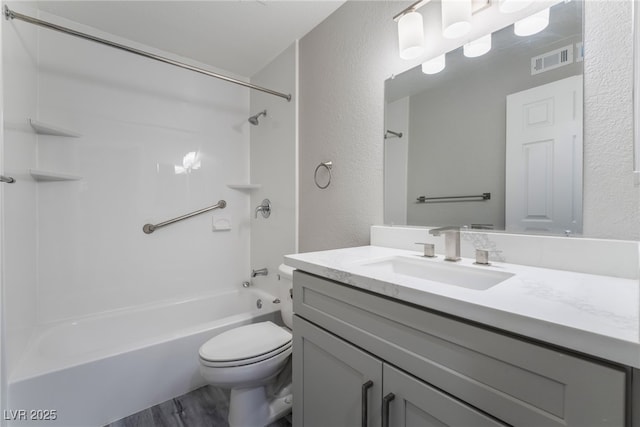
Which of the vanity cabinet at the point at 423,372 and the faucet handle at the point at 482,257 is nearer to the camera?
the vanity cabinet at the point at 423,372

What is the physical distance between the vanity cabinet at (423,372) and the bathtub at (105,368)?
0.90 meters

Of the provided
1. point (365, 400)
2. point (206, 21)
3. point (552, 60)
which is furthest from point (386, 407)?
point (206, 21)

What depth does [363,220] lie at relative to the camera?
1475mm

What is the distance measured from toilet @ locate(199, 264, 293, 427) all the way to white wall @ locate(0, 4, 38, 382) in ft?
2.85

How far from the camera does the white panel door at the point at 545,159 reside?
0.84 m

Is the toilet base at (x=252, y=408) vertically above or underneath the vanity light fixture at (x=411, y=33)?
underneath

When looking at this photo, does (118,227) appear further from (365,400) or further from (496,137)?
(496,137)

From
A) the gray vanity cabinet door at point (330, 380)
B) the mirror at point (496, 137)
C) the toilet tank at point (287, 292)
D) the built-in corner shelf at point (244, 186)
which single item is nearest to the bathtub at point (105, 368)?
the toilet tank at point (287, 292)

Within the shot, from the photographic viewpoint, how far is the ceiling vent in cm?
85

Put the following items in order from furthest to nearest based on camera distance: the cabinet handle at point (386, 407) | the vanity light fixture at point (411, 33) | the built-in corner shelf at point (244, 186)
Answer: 1. the built-in corner shelf at point (244, 186)
2. the vanity light fixture at point (411, 33)
3. the cabinet handle at point (386, 407)

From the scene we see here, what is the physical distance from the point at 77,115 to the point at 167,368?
5.58 feet

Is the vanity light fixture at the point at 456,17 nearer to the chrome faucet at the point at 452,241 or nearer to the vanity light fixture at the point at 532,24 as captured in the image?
the vanity light fixture at the point at 532,24

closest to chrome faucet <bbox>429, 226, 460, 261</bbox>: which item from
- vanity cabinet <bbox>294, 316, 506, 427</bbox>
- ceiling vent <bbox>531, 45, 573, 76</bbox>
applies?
vanity cabinet <bbox>294, 316, 506, 427</bbox>

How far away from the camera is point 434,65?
3.88 ft
